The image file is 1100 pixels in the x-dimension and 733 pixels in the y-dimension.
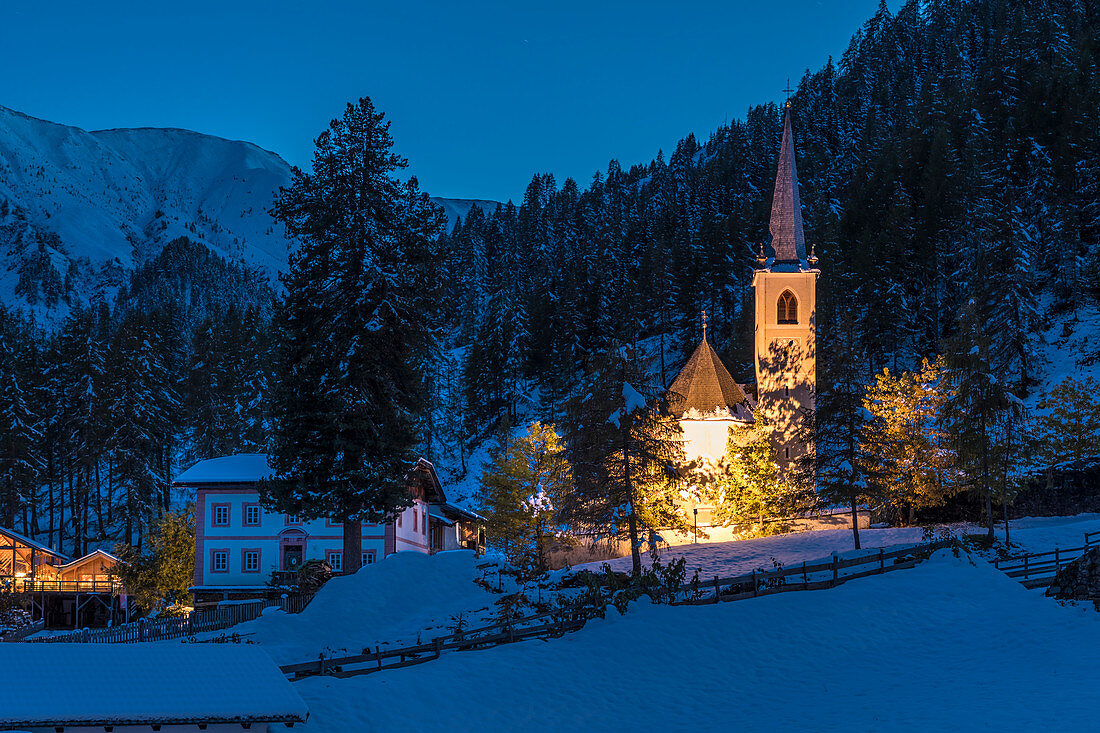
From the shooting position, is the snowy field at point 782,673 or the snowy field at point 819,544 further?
the snowy field at point 819,544

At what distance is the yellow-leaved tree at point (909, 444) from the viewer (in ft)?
138

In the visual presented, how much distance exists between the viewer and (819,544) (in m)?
44.2

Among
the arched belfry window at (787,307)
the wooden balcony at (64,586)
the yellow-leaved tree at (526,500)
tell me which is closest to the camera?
the yellow-leaved tree at (526,500)

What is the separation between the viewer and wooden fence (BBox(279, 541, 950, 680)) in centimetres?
2366

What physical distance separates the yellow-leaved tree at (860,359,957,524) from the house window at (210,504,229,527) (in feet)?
104

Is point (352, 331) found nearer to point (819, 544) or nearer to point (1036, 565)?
point (819, 544)

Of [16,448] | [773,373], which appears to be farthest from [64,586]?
[773,373]

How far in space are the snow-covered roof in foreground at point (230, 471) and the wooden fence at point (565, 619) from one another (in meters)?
23.6

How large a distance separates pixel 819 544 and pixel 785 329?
18536 mm

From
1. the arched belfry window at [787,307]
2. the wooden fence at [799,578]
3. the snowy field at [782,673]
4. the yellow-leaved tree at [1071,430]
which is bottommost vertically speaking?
the snowy field at [782,673]

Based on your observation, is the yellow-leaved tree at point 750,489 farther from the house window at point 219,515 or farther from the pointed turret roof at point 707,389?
the house window at point 219,515

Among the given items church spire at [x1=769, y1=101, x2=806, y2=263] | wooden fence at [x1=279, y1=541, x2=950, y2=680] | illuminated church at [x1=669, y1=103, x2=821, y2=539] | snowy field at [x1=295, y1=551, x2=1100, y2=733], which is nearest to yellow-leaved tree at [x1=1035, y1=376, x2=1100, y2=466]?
illuminated church at [x1=669, y1=103, x2=821, y2=539]

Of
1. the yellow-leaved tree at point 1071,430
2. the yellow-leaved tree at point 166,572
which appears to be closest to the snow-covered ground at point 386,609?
the yellow-leaved tree at point 166,572

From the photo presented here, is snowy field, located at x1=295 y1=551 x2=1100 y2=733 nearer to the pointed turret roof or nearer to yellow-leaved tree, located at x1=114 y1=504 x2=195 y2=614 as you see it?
the pointed turret roof
